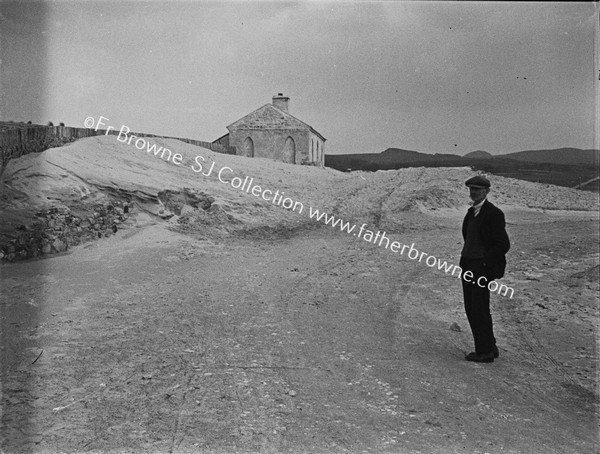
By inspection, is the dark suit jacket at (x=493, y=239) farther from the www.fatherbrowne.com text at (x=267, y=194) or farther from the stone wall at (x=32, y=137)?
the stone wall at (x=32, y=137)

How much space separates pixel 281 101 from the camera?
11781 mm

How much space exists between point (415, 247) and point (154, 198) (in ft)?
17.4

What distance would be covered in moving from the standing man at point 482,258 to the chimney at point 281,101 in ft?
22.5

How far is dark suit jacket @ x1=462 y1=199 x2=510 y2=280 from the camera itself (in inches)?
183

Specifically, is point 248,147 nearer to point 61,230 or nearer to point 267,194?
point 267,194

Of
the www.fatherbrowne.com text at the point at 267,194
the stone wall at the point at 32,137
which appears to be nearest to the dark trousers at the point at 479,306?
the www.fatherbrowne.com text at the point at 267,194

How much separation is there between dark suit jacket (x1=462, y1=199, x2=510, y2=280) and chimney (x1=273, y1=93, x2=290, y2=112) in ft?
23.0

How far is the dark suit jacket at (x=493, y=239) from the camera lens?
4641 millimetres

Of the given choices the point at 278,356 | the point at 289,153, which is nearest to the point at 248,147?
the point at 289,153

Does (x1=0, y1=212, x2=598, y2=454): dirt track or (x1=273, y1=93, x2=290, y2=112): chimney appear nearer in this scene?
(x1=0, y1=212, x2=598, y2=454): dirt track

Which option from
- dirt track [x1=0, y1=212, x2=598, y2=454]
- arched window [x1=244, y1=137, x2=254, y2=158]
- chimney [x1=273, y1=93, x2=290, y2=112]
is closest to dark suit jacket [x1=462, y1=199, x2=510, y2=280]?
dirt track [x1=0, y1=212, x2=598, y2=454]

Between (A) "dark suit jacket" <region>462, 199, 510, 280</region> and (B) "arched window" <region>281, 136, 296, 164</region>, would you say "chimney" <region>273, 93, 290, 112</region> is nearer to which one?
(B) "arched window" <region>281, 136, 296, 164</region>

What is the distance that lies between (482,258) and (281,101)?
8027 mm

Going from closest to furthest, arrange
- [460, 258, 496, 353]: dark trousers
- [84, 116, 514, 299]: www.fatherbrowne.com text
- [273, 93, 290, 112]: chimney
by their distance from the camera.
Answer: [460, 258, 496, 353]: dark trousers, [84, 116, 514, 299]: www.fatherbrowne.com text, [273, 93, 290, 112]: chimney
